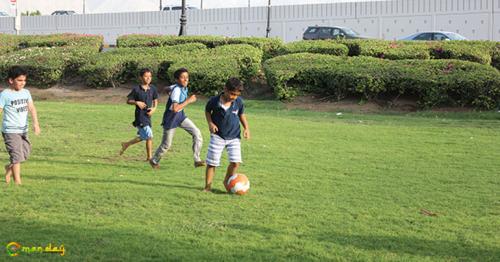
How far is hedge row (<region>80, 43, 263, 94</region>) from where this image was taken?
2045cm

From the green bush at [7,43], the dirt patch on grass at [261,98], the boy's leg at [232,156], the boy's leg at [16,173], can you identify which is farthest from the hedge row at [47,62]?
the boy's leg at [232,156]

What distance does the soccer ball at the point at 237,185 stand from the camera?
8.27 metres

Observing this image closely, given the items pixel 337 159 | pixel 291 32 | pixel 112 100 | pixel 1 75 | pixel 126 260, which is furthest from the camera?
pixel 291 32

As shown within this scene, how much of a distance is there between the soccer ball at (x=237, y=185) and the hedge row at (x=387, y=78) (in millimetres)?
10845

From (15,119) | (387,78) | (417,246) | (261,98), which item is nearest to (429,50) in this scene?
(387,78)

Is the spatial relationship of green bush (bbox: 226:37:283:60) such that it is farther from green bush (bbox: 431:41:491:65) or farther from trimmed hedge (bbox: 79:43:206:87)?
green bush (bbox: 431:41:491:65)

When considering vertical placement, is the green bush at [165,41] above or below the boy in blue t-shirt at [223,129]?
above

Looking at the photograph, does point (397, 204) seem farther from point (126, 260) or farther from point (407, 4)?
point (407, 4)

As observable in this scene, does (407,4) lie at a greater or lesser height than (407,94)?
greater

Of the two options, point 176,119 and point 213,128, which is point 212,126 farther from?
point 176,119

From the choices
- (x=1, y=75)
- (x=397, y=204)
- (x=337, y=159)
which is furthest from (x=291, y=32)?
(x=397, y=204)

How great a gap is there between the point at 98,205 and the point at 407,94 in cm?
1297

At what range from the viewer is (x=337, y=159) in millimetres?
10969

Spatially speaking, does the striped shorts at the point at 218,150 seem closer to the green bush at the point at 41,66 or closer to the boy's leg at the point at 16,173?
the boy's leg at the point at 16,173
